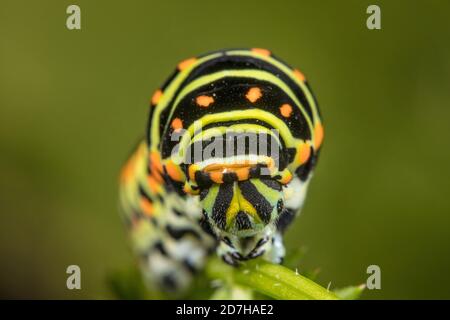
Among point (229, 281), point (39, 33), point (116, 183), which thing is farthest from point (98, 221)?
point (229, 281)

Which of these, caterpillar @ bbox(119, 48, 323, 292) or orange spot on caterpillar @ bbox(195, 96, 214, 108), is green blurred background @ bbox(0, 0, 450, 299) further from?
orange spot on caterpillar @ bbox(195, 96, 214, 108)

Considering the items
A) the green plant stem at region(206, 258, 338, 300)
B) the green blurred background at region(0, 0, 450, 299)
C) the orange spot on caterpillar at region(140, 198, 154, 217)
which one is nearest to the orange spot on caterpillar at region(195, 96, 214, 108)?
the green plant stem at region(206, 258, 338, 300)

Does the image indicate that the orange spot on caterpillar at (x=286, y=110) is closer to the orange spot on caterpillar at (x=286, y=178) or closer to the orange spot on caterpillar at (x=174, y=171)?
the orange spot on caterpillar at (x=286, y=178)

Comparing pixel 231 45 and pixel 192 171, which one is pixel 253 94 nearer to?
pixel 192 171

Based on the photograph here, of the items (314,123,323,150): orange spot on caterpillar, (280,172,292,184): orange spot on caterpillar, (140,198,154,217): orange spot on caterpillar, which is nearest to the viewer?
(280,172,292,184): orange spot on caterpillar

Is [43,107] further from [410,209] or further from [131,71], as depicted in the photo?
[410,209]
